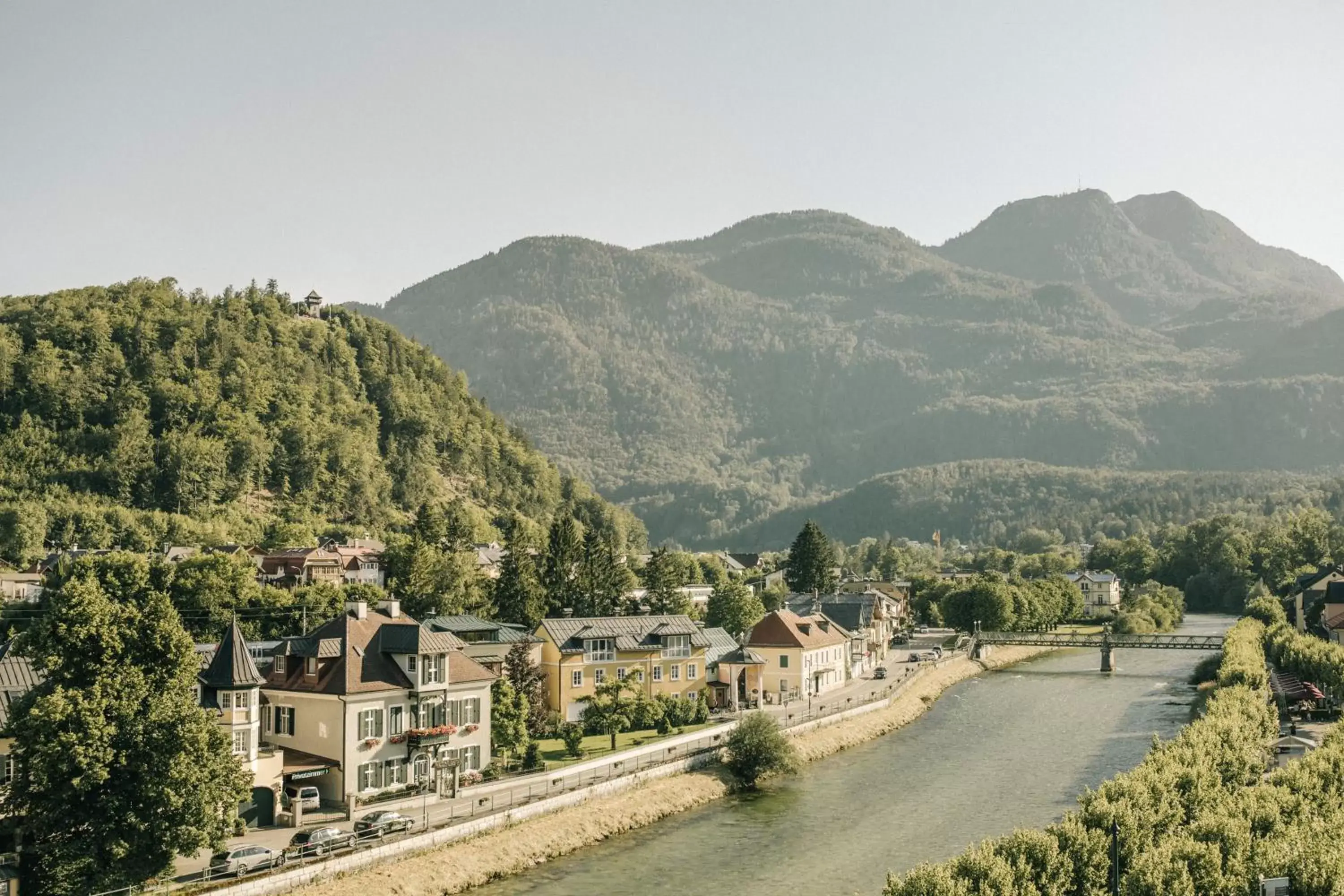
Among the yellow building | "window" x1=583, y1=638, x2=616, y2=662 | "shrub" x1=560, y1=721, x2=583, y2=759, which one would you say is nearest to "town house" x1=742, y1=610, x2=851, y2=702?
the yellow building

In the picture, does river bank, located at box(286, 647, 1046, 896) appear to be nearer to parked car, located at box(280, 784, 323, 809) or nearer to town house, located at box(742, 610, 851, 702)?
parked car, located at box(280, 784, 323, 809)

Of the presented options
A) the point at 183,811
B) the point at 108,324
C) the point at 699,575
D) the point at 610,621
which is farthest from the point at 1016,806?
the point at 108,324

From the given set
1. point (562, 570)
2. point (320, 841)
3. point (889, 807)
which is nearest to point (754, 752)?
point (889, 807)

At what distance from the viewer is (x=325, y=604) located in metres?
93.3

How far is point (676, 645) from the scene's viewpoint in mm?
78688

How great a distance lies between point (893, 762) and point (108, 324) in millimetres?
132944

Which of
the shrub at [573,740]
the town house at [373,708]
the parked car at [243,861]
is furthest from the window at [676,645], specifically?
the parked car at [243,861]

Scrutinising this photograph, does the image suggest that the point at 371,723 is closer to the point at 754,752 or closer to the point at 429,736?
the point at 429,736

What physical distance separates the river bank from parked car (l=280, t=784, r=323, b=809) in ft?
24.3

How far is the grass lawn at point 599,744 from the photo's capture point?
6200 cm

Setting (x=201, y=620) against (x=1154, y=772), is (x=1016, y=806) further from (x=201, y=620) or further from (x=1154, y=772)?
(x=201, y=620)

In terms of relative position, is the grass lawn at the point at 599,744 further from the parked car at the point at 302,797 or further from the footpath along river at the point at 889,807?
the parked car at the point at 302,797

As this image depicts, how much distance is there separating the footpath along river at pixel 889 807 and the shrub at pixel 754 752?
1134 mm

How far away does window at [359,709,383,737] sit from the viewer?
51.3 meters
